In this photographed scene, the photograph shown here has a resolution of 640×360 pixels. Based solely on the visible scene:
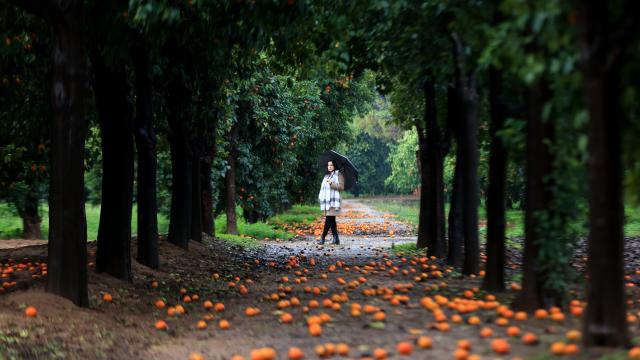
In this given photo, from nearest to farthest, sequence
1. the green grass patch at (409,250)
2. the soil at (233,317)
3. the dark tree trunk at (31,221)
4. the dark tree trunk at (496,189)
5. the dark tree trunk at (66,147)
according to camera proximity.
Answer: the soil at (233,317), the dark tree trunk at (66,147), the dark tree trunk at (496,189), the green grass patch at (409,250), the dark tree trunk at (31,221)

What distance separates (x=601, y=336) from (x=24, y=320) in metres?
4.94

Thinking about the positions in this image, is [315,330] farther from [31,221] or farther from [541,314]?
[31,221]

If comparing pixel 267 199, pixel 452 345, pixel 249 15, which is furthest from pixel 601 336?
pixel 267 199

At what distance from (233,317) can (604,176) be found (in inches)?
169

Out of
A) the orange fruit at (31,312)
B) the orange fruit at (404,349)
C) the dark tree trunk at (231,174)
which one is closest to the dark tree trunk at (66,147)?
the orange fruit at (31,312)

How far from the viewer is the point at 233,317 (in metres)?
7.15

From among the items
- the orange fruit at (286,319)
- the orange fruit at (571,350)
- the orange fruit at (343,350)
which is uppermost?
the orange fruit at (571,350)

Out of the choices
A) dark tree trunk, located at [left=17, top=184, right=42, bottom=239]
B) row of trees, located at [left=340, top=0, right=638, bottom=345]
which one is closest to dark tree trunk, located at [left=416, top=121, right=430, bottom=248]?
row of trees, located at [left=340, top=0, right=638, bottom=345]

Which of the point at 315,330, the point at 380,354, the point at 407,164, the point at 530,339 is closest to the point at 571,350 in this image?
the point at 530,339

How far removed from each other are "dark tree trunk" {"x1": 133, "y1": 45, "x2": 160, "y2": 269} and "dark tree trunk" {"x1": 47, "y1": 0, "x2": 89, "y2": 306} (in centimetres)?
305

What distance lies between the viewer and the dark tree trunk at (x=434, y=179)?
11.8 meters

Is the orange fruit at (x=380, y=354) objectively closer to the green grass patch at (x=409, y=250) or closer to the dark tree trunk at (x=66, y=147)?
the dark tree trunk at (x=66, y=147)

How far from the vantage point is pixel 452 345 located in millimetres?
4891

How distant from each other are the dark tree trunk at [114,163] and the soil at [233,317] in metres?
0.43
